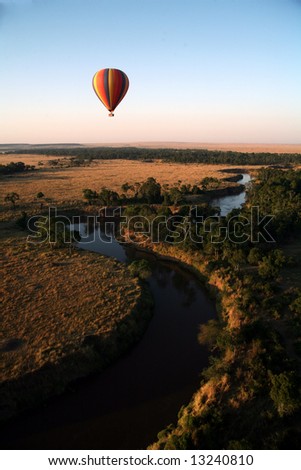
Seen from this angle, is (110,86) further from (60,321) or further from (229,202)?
(229,202)

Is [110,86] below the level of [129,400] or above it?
above

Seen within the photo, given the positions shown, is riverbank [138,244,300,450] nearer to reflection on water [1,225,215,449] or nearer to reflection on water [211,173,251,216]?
reflection on water [1,225,215,449]

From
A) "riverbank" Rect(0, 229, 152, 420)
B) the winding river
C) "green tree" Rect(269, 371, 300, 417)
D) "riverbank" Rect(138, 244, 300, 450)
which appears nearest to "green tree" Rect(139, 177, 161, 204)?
"riverbank" Rect(0, 229, 152, 420)

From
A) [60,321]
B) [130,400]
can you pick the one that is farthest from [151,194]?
[130,400]

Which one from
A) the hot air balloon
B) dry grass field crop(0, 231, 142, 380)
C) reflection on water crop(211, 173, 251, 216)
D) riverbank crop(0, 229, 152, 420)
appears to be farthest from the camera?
reflection on water crop(211, 173, 251, 216)

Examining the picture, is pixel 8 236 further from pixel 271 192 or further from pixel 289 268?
pixel 271 192

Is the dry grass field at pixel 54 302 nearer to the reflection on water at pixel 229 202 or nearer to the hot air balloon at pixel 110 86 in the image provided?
the hot air balloon at pixel 110 86
